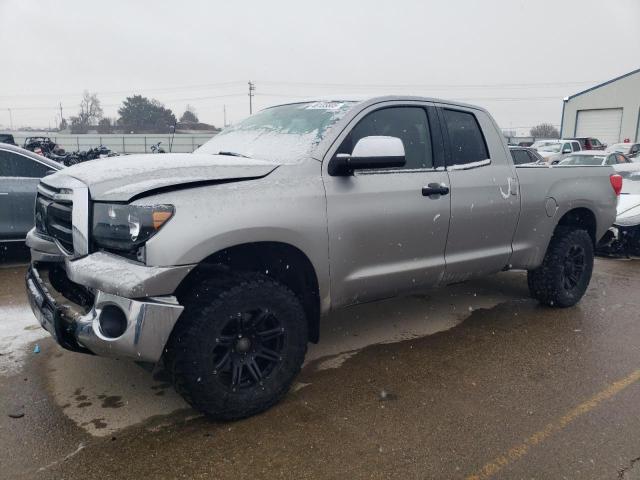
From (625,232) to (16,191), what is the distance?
319 inches

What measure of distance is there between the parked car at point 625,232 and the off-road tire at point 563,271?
Answer: 2.56m

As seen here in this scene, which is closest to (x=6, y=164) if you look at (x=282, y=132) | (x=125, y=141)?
(x=282, y=132)

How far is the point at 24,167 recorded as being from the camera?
633 centimetres

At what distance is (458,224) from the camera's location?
3725 mm

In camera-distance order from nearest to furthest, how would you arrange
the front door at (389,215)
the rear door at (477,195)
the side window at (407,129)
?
the front door at (389,215) < the side window at (407,129) < the rear door at (477,195)

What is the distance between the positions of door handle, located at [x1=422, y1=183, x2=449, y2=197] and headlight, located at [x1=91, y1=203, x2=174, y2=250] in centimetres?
178

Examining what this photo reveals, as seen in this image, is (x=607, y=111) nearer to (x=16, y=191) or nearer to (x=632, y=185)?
(x=632, y=185)

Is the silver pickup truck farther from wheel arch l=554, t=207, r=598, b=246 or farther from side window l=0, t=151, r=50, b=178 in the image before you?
side window l=0, t=151, r=50, b=178

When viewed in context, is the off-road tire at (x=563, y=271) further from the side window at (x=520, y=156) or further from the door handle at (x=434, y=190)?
the door handle at (x=434, y=190)

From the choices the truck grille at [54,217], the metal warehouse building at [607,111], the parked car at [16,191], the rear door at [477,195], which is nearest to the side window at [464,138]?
the rear door at [477,195]

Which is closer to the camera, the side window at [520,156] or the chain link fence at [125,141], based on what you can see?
the side window at [520,156]

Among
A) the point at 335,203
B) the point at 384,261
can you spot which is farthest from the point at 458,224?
the point at 335,203

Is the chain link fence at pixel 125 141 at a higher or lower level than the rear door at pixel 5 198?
higher

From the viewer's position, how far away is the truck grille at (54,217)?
2.76 metres
